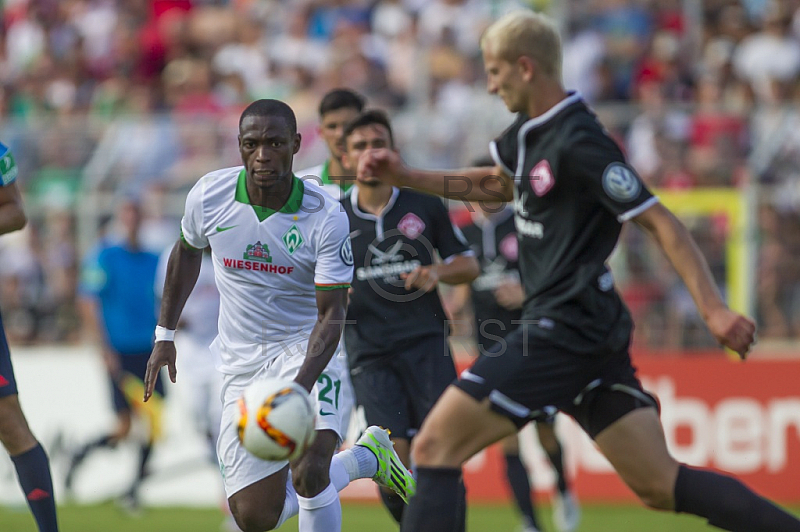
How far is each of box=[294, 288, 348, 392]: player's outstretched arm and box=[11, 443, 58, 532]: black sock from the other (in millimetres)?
1589

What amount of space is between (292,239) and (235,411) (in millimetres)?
956

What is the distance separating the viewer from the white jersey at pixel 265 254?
19.5 feet

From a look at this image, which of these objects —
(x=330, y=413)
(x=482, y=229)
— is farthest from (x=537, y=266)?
(x=482, y=229)

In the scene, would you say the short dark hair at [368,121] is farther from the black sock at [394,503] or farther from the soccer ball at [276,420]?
the soccer ball at [276,420]

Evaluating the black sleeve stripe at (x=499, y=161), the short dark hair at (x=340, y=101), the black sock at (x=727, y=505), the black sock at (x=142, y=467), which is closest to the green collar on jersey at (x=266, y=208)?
the black sleeve stripe at (x=499, y=161)

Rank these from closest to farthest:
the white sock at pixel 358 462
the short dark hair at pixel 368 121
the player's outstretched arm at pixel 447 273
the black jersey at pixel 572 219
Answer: the black jersey at pixel 572 219, the white sock at pixel 358 462, the player's outstretched arm at pixel 447 273, the short dark hair at pixel 368 121

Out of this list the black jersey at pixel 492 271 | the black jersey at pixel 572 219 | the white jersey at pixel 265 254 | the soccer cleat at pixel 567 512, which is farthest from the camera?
the soccer cleat at pixel 567 512

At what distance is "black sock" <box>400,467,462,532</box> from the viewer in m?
5.00

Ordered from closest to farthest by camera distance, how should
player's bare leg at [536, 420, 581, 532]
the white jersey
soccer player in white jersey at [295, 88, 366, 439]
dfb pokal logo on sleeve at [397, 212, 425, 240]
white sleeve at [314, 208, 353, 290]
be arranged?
white sleeve at [314, 208, 353, 290] → the white jersey → dfb pokal logo on sleeve at [397, 212, 425, 240] → soccer player in white jersey at [295, 88, 366, 439] → player's bare leg at [536, 420, 581, 532]

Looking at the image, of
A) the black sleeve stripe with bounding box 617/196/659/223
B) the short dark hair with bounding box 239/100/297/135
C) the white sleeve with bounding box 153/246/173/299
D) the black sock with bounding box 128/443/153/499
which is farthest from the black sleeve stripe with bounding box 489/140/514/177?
the black sock with bounding box 128/443/153/499

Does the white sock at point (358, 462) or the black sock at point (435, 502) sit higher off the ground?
the black sock at point (435, 502)

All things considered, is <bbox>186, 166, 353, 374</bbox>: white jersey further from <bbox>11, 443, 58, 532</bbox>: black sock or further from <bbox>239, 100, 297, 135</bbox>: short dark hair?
<bbox>11, 443, 58, 532</bbox>: black sock

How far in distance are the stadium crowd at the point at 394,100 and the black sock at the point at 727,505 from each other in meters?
6.69

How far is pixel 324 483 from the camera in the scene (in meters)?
5.95
